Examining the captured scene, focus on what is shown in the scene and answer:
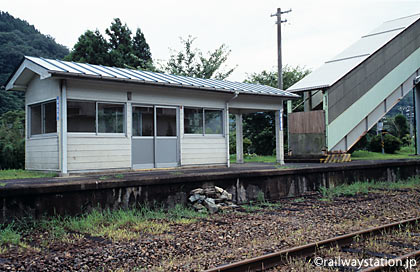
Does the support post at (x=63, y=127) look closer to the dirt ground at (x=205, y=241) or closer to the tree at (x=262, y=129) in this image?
the dirt ground at (x=205, y=241)

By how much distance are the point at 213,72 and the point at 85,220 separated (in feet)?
76.0

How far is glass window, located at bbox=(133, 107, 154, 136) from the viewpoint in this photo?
12.6 metres

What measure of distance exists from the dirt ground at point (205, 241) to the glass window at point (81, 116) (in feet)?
15.1

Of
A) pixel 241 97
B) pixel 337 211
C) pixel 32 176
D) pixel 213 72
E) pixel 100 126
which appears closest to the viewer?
pixel 337 211

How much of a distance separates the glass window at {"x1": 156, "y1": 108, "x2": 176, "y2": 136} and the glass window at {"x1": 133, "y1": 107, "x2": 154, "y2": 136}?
0.26 meters

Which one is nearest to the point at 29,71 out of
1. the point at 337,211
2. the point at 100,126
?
the point at 100,126

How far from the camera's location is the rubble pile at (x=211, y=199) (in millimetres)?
9469

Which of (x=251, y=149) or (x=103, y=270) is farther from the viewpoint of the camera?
(x=251, y=149)

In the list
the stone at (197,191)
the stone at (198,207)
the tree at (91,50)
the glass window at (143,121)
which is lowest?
the stone at (198,207)

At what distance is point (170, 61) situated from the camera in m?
→ 30.2

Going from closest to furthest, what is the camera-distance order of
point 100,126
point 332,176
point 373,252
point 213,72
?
point 373,252, point 100,126, point 332,176, point 213,72

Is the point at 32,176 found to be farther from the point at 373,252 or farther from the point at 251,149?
the point at 251,149

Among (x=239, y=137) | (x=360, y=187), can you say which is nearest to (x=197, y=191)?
(x=360, y=187)

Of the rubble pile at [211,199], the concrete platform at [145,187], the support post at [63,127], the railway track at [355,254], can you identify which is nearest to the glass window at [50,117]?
the support post at [63,127]
